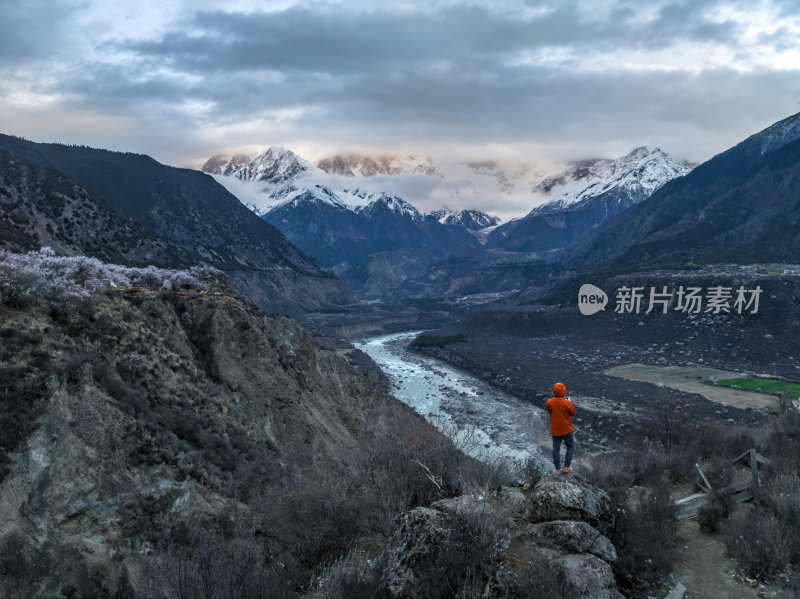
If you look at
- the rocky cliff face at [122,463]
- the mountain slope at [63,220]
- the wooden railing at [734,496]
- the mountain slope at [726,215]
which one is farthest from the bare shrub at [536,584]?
the mountain slope at [726,215]

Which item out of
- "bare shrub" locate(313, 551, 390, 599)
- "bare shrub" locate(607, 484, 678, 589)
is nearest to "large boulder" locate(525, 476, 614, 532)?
"bare shrub" locate(607, 484, 678, 589)

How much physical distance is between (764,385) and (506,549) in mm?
49327

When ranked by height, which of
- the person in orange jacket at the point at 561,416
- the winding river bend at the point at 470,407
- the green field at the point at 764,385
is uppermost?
the person in orange jacket at the point at 561,416

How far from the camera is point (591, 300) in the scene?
85188mm

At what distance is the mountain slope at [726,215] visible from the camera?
101312 millimetres

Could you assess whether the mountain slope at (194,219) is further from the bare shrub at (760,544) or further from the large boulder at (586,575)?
the bare shrub at (760,544)

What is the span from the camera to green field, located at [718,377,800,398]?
137 ft

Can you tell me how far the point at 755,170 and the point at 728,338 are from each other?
352 feet

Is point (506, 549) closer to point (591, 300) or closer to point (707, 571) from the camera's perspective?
point (707, 571)

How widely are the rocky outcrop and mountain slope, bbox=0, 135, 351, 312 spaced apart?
93.2m

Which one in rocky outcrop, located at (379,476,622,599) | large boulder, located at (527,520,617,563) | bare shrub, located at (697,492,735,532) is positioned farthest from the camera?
bare shrub, located at (697,492,735,532)

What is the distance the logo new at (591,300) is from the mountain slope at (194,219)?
66.0 metres

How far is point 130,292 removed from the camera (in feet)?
67.6

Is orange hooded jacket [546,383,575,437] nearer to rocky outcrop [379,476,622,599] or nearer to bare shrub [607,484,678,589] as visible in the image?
bare shrub [607,484,678,589]
